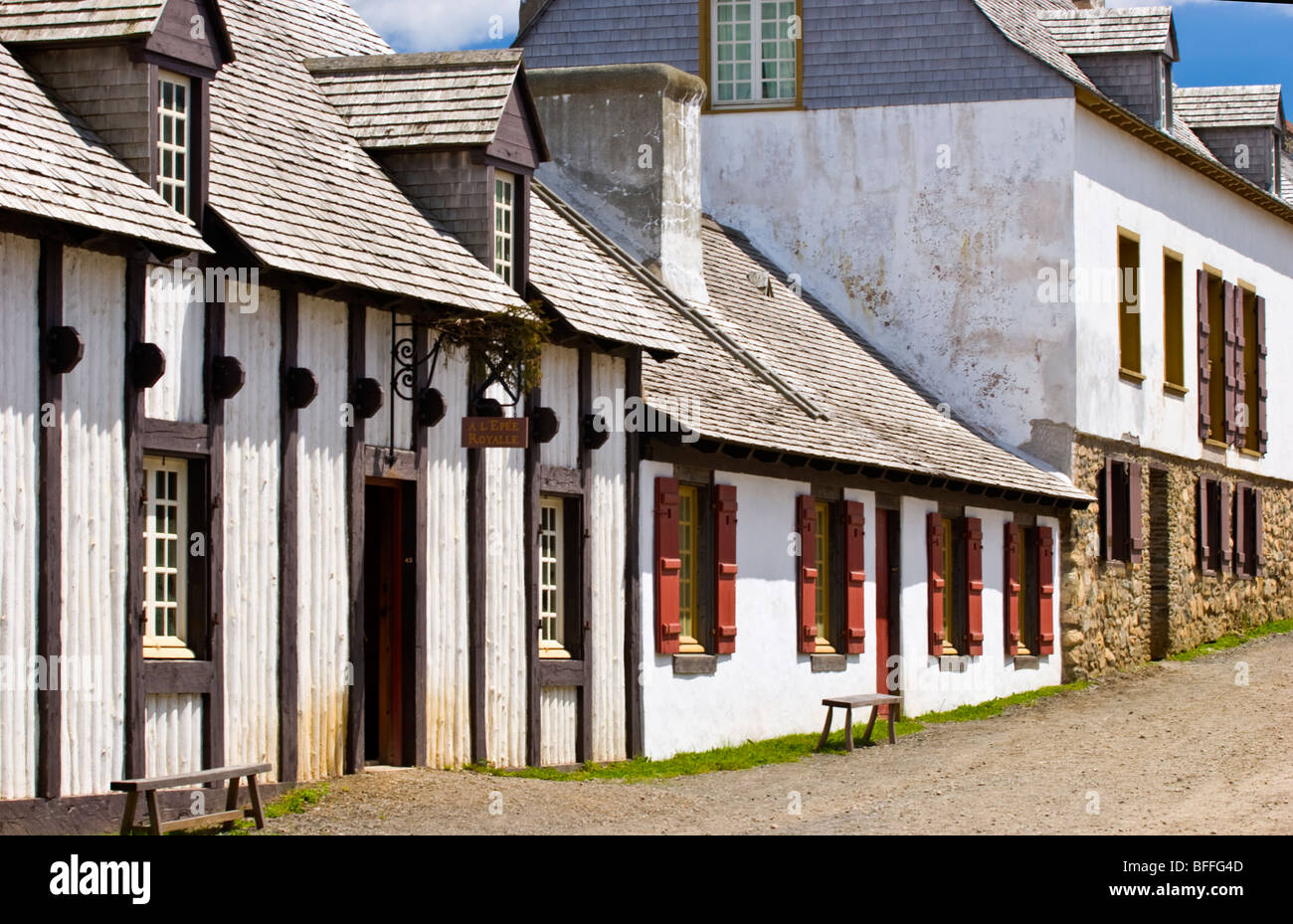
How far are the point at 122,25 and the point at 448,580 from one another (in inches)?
184

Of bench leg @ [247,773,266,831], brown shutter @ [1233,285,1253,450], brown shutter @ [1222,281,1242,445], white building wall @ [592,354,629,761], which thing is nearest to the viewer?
bench leg @ [247,773,266,831]

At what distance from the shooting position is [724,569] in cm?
1939

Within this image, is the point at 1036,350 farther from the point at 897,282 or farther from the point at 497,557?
the point at 497,557

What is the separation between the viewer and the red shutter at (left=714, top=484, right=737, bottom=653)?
761 inches

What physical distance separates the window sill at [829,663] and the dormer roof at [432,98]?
6.43 metres

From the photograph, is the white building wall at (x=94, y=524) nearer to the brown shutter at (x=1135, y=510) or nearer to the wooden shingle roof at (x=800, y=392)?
the wooden shingle roof at (x=800, y=392)

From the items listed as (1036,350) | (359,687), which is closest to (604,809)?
(359,687)

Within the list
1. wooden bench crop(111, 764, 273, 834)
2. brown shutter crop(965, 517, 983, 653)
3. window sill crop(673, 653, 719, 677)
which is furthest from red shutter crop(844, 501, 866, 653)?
wooden bench crop(111, 764, 273, 834)

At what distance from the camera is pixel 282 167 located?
579 inches

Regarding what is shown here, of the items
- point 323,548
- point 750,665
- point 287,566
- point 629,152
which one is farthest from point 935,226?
point 287,566

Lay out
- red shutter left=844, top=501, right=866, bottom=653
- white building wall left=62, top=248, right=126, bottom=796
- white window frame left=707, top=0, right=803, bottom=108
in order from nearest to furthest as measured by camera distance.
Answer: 1. white building wall left=62, top=248, right=126, bottom=796
2. red shutter left=844, top=501, right=866, bottom=653
3. white window frame left=707, top=0, right=803, bottom=108

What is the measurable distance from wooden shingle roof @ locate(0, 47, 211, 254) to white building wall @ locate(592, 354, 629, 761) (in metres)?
5.66

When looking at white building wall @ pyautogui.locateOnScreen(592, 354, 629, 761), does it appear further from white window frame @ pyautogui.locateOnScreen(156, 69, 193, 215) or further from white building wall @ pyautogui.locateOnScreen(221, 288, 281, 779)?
white window frame @ pyautogui.locateOnScreen(156, 69, 193, 215)

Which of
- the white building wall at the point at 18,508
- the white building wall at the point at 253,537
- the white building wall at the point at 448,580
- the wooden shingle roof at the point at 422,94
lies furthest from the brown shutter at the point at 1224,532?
the white building wall at the point at 18,508
